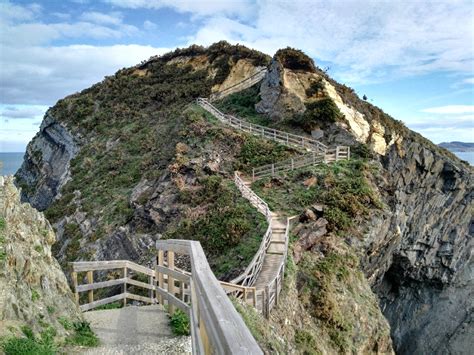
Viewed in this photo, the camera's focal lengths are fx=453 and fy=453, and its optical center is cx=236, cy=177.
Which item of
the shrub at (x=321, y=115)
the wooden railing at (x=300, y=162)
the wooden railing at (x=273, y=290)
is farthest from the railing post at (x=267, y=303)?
the shrub at (x=321, y=115)

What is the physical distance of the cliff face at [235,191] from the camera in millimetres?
21172

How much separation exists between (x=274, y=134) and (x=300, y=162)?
4.91 m

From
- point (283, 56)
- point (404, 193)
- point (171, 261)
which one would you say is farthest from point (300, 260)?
point (283, 56)

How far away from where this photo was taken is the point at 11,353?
15.4ft

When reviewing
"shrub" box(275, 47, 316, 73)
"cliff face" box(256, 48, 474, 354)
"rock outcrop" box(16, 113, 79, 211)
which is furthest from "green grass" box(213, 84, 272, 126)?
"rock outcrop" box(16, 113, 79, 211)

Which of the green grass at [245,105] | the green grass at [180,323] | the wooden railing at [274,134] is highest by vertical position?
the green grass at [245,105]

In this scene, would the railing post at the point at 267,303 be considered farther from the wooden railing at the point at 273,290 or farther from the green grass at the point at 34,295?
the green grass at the point at 34,295

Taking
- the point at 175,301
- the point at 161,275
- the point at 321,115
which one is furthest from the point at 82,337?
the point at 321,115

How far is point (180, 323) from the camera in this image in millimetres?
7668

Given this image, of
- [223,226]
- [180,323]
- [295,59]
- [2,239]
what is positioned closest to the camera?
[2,239]

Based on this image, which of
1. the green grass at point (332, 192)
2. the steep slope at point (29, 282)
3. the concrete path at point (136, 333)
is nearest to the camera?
the steep slope at point (29, 282)

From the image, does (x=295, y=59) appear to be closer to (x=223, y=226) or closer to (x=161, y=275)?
(x=223, y=226)

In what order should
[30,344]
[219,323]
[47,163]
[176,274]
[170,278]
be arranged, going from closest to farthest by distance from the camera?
[219,323] → [30,344] → [176,274] → [170,278] → [47,163]

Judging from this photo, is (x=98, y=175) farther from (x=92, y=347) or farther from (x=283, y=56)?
(x=92, y=347)
